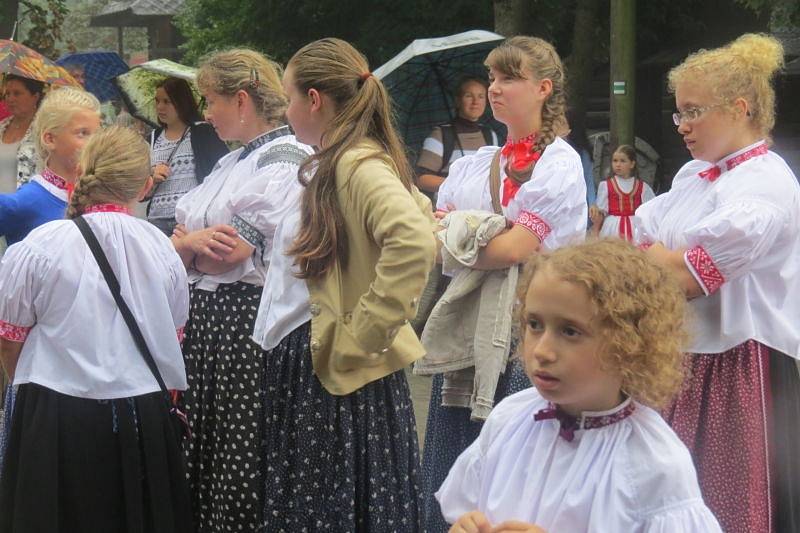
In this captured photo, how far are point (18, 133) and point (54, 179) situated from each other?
1.63 metres

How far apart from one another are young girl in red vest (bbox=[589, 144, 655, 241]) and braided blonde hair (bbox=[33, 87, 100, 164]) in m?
7.86

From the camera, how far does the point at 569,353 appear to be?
8.06 ft

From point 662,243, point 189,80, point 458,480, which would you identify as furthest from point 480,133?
point 458,480

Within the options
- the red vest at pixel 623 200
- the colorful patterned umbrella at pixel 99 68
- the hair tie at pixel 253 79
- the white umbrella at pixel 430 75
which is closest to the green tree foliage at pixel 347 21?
the red vest at pixel 623 200

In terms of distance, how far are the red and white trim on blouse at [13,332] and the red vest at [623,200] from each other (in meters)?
8.92

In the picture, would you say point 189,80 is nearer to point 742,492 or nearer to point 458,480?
point 742,492

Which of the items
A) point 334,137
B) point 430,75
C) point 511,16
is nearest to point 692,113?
point 334,137

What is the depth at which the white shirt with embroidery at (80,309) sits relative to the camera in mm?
3887

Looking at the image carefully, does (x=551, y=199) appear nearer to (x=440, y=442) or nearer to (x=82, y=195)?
(x=440, y=442)

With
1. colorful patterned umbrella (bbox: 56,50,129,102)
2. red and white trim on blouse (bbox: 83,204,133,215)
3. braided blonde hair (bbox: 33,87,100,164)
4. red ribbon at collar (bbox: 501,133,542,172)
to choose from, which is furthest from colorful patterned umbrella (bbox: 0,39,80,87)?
colorful patterned umbrella (bbox: 56,50,129,102)

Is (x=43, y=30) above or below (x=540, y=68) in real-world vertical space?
above

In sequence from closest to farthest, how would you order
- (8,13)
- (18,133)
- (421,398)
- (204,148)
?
(204,148) < (18,133) < (421,398) < (8,13)

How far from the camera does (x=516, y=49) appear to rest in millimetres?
4566

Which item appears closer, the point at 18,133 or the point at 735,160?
the point at 735,160
